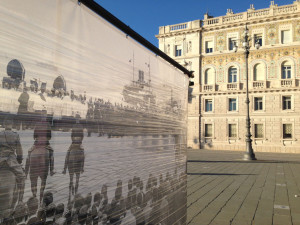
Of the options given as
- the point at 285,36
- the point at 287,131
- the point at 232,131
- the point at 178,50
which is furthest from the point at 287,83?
the point at 178,50

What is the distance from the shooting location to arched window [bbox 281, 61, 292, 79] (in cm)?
2544

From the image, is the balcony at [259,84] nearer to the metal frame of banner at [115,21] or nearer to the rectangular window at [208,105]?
the rectangular window at [208,105]

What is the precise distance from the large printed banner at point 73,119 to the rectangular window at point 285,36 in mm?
28206

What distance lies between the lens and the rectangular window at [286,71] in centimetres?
2548

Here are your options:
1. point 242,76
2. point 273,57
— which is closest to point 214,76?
point 242,76

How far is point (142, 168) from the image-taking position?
1.84 m

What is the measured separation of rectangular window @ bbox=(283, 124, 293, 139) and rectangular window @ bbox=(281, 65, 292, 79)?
4851 mm

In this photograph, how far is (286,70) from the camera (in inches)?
1008

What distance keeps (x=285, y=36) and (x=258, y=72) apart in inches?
167

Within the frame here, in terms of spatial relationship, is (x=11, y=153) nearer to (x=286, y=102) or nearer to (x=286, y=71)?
(x=286, y=102)

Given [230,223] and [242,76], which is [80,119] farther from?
[242,76]

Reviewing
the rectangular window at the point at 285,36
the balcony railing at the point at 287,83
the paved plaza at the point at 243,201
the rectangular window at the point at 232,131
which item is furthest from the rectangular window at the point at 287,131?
the paved plaza at the point at 243,201

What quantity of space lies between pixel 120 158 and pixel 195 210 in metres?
3.60

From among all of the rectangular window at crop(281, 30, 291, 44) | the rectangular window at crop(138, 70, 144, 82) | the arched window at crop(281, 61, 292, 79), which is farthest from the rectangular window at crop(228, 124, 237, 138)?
the rectangular window at crop(138, 70, 144, 82)
